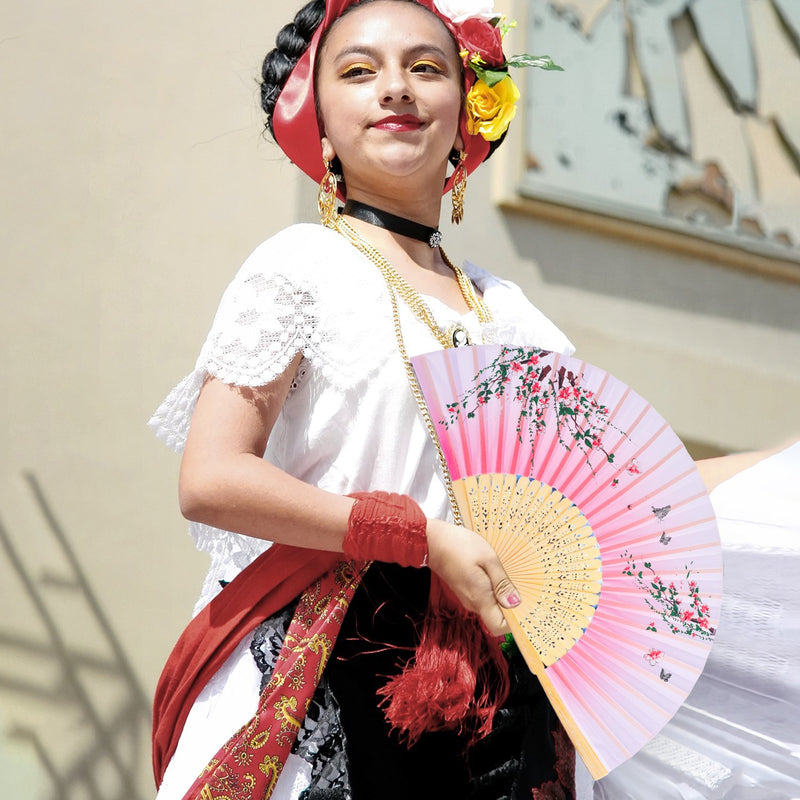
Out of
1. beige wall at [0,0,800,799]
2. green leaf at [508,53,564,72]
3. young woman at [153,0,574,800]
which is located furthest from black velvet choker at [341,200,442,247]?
beige wall at [0,0,800,799]

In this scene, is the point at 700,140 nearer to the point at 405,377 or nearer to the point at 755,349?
the point at 755,349

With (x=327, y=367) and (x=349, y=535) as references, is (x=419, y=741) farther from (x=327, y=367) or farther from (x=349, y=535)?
(x=327, y=367)

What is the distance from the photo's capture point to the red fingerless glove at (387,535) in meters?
1.54

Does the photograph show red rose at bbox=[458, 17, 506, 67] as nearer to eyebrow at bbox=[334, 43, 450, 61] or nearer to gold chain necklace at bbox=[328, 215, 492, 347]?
eyebrow at bbox=[334, 43, 450, 61]

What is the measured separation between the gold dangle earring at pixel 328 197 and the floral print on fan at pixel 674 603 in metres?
0.73

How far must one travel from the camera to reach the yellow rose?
207 cm

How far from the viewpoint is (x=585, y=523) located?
5.27 feet

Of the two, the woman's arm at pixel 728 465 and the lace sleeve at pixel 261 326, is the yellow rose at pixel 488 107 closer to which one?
the lace sleeve at pixel 261 326

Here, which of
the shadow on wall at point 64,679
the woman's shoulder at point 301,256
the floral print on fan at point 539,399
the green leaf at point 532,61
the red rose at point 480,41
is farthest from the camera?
→ the shadow on wall at point 64,679

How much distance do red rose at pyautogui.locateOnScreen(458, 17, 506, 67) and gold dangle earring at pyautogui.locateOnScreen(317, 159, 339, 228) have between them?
283 mm

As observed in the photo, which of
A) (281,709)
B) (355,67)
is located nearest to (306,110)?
(355,67)

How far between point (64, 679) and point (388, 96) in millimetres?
2332

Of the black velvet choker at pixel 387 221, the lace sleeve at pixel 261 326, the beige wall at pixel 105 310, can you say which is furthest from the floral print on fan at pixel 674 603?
the beige wall at pixel 105 310

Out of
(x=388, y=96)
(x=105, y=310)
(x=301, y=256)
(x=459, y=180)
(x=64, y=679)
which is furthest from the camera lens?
(x=105, y=310)
